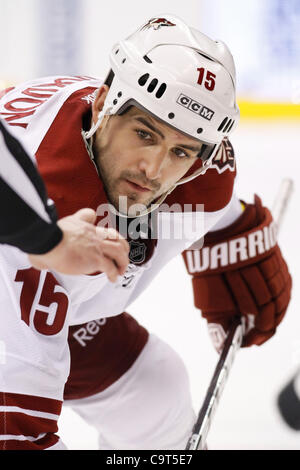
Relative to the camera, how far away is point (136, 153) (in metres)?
1.34

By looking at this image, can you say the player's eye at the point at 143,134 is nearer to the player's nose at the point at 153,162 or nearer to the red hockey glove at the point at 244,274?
the player's nose at the point at 153,162

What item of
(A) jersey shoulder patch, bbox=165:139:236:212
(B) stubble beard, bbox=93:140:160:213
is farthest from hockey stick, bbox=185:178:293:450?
(B) stubble beard, bbox=93:140:160:213

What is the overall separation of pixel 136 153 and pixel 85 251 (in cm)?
39

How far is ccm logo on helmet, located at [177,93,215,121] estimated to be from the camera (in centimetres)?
131

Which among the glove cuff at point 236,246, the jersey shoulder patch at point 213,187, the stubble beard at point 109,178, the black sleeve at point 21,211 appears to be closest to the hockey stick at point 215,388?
the glove cuff at point 236,246

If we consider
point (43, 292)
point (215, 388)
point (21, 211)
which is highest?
point (21, 211)

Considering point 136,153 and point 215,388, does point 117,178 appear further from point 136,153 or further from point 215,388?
point 215,388

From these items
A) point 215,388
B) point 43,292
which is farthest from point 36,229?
point 215,388

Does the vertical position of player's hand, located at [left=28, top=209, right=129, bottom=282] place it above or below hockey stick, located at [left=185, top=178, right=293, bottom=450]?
above

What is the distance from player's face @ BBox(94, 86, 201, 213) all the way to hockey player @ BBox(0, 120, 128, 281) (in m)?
0.35

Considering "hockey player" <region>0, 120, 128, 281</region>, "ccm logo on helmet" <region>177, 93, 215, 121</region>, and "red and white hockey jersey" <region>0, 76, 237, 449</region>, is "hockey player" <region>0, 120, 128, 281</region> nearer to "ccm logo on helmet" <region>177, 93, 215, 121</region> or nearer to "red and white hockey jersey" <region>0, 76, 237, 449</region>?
"red and white hockey jersey" <region>0, 76, 237, 449</region>

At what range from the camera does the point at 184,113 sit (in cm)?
131

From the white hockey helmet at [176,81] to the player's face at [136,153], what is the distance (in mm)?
19
